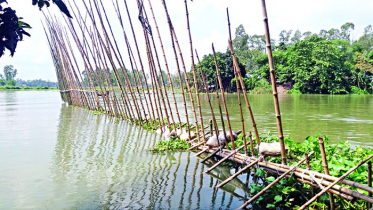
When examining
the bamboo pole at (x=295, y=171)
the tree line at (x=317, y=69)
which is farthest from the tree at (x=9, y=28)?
the tree line at (x=317, y=69)

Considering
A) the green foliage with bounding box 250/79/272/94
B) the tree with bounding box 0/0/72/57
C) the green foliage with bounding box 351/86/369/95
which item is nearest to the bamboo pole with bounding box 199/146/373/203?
the tree with bounding box 0/0/72/57

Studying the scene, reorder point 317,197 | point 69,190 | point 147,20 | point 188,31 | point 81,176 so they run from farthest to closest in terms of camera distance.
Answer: point 147,20
point 188,31
point 81,176
point 69,190
point 317,197

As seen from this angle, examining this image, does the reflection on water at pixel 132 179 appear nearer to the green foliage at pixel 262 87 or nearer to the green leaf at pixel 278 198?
the green leaf at pixel 278 198

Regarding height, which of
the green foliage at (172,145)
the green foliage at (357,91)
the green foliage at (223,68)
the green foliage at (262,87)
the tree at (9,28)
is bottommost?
the green foliage at (357,91)

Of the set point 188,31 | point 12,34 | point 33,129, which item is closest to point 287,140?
point 188,31

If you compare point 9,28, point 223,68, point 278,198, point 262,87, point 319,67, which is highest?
point 223,68

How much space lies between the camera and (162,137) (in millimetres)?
7469

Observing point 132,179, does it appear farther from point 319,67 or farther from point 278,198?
point 319,67

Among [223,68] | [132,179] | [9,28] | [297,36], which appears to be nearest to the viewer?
[9,28]

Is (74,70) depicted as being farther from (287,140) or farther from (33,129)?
(287,140)

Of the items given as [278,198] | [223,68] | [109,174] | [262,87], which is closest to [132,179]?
[109,174]

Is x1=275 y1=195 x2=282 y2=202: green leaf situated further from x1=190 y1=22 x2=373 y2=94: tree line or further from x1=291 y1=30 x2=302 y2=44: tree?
x1=291 y1=30 x2=302 y2=44: tree

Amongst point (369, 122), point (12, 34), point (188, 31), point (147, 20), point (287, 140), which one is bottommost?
point (369, 122)

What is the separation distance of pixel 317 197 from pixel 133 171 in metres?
2.74
